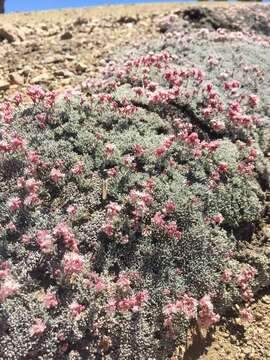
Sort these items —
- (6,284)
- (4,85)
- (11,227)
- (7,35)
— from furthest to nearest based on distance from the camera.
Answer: (7,35), (4,85), (11,227), (6,284)

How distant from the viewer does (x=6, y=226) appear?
223 inches

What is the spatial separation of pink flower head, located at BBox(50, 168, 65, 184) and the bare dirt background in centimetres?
245

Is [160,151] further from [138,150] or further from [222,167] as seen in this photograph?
[222,167]

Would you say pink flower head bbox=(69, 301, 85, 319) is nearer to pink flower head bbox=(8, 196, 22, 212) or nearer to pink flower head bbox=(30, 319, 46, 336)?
pink flower head bbox=(30, 319, 46, 336)

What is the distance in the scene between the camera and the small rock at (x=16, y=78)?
9.45 meters

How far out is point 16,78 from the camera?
375 inches

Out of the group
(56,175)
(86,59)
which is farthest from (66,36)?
(56,175)

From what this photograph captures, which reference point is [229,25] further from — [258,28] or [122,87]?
[122,87]

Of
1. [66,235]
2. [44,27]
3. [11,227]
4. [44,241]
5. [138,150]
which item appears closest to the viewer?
[44,241]

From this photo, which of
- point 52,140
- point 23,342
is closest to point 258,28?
point 52,140

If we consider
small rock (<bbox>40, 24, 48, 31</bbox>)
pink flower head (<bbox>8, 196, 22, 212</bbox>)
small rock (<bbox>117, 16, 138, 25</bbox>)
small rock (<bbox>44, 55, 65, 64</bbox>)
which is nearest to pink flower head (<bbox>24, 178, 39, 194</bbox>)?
pink flower head (<bbox>8, 196, 22, 212</bbox>)

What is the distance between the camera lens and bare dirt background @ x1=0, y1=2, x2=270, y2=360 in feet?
18.8

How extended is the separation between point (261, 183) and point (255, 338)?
2.42 m

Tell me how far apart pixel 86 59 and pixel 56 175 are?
18.1 ft
